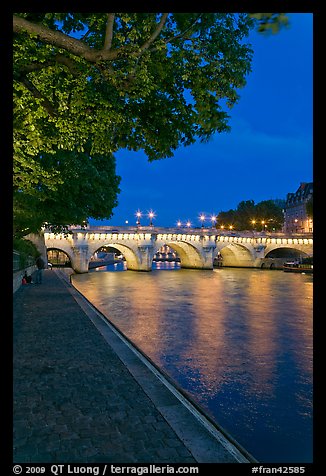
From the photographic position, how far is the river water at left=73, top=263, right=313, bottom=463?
7859mm

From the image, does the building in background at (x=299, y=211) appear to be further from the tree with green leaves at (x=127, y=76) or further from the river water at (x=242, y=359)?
the tree with green leaves at (x=127, y=76)

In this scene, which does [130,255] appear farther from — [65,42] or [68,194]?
[65,42]

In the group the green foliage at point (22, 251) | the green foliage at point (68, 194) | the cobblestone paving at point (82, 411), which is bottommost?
the cobblestone paving at point (82, 411)

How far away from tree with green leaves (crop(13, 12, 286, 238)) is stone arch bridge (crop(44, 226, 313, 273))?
4660 cm

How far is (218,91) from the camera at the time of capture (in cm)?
796

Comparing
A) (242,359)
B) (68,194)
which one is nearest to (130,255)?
(68,194)

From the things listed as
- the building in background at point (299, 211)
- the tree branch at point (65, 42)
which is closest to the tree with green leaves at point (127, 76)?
the tree branch at point (65, 42)

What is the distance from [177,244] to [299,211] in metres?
54.9

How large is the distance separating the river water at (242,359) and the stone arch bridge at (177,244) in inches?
1348

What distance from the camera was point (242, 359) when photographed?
13117mm

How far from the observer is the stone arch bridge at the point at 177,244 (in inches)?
2438

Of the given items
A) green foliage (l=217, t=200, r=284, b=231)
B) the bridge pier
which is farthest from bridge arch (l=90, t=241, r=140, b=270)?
green foliage (l=217, t=200, r=284, b=231)
